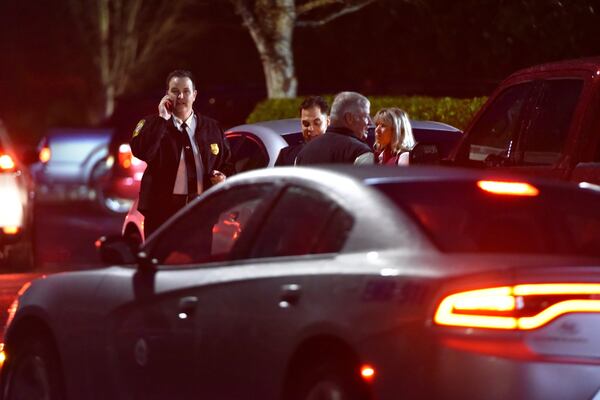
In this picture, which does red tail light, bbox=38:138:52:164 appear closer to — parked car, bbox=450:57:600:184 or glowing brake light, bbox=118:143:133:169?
glowing brake light, bbox=118:143:133:169

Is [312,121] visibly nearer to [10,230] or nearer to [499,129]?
[499,129]

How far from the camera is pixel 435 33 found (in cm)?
Result: 2991

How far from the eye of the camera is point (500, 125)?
11.5m

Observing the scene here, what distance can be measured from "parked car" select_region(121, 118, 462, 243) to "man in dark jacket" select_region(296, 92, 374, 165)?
175 centimetres

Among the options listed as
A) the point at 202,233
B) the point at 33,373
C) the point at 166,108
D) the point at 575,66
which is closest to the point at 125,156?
the point at 166,108

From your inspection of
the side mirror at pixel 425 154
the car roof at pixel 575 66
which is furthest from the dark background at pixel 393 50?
the car roof at pixel 575 66

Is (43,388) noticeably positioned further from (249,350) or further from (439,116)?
(439,116)

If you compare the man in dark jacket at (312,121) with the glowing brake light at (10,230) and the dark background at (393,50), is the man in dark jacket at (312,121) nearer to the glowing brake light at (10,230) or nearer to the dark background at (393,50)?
the glowing brake light at (10,230)

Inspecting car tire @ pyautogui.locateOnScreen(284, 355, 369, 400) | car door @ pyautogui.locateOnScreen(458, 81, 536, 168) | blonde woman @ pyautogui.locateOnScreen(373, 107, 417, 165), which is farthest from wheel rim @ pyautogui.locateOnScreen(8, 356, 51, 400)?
blonde woman @ pyautogui.locateOnScreen(373, 107, 417, 165)

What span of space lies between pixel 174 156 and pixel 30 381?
11.9 feet

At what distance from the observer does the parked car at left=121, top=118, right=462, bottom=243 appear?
13406mm

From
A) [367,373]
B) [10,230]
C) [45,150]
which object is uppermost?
[367,373]

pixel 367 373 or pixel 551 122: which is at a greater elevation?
pixel 551 122

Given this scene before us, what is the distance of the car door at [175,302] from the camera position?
7812 mm
